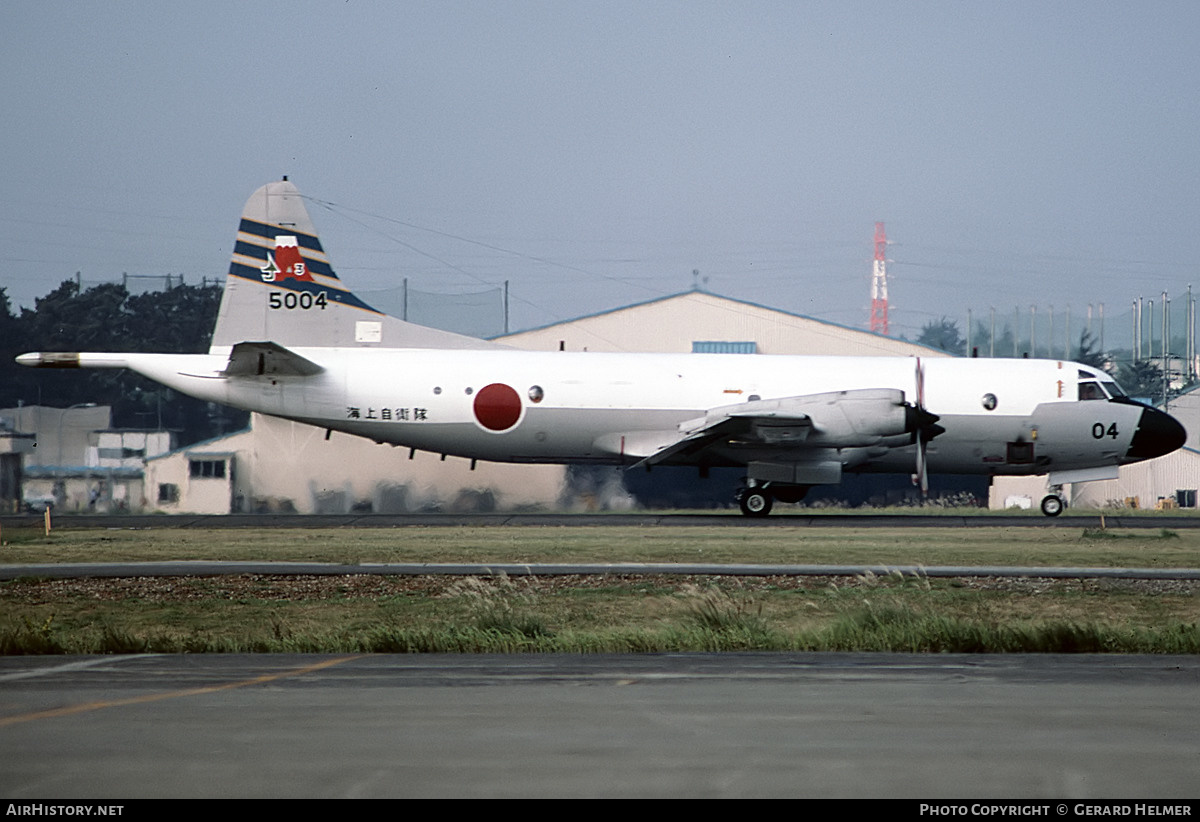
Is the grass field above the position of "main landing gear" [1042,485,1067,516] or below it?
below

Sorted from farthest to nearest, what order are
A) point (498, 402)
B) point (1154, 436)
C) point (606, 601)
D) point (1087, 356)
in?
1. point (1087, 356)
2. point (1154, 436)
3. point (498, 402)
4. point (606, 601)

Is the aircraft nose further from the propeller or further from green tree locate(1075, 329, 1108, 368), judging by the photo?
green tree locate(1075, 329, 1108, 368)

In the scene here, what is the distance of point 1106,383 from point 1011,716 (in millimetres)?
33042

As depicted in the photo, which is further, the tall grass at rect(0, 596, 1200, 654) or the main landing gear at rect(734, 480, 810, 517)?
the main landing gear at rect(734, 480, 810, 517)

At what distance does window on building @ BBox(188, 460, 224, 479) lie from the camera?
48469mm

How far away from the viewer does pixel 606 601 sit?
71.3 feet

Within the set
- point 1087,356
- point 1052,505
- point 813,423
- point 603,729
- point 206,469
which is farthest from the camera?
point 1087,356

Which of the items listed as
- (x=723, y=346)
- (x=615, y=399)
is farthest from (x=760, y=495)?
(x=723, y=346)

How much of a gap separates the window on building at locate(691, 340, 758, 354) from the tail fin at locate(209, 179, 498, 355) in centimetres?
2097

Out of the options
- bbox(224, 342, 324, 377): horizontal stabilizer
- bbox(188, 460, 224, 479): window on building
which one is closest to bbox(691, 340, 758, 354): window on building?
bbox(188, 460, 224, 479): window on building

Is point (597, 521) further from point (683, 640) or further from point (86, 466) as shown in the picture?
point (86, 466)

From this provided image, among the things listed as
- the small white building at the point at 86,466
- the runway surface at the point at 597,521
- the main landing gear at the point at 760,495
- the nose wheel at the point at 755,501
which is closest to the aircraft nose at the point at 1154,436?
the runway surface at the point at 597,521

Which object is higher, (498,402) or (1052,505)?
(498,402)

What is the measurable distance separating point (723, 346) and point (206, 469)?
921 inches
